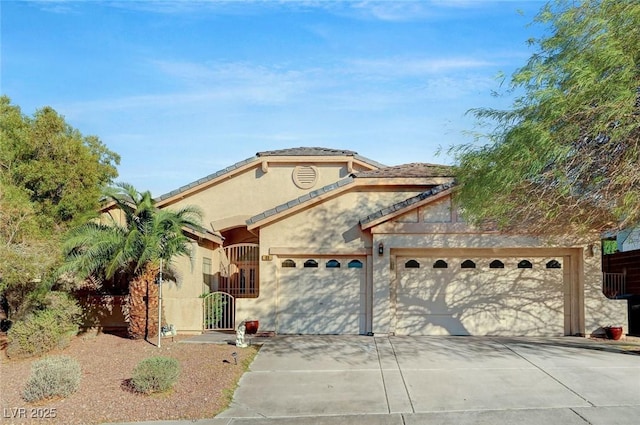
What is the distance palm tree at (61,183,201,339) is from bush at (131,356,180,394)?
414cm

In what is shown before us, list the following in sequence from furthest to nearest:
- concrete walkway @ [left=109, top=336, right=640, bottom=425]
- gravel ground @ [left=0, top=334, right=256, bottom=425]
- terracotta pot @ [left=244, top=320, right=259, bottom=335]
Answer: terracotta pot @ [left=244, top=320, right=259, bottom=335], gravel ground @ [left=0, top=334, right=256, bottom=425], concrete walkway @ [left=109, top=336, right=640, bottom=425]

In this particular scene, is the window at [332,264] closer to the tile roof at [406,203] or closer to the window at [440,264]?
the tile roof at [406,203]

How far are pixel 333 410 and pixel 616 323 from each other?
9278 mm

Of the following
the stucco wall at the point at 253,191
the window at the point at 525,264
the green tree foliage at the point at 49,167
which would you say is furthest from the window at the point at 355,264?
the green tree foliage at the point at 49,167

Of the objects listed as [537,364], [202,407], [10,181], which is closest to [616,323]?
[537,364]

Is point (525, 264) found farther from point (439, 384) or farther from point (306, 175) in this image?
point (306, 175)

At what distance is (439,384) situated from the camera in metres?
9.59

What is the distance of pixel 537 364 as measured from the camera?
10.9 meters

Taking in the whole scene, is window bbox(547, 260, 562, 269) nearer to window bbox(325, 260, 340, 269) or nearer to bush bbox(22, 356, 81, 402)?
window bbox(325, 260, 340, 269)

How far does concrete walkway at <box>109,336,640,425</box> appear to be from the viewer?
803 centimetres

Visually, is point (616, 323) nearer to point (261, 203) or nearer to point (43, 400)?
point (261, 203)

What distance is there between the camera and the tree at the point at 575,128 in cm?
841

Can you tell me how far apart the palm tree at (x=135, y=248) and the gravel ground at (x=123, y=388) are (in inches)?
36.6

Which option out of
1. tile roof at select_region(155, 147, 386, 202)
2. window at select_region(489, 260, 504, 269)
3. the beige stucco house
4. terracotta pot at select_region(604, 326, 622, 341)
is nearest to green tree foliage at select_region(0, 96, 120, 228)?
tile roof at select_region(155, 147, 386, 202)
